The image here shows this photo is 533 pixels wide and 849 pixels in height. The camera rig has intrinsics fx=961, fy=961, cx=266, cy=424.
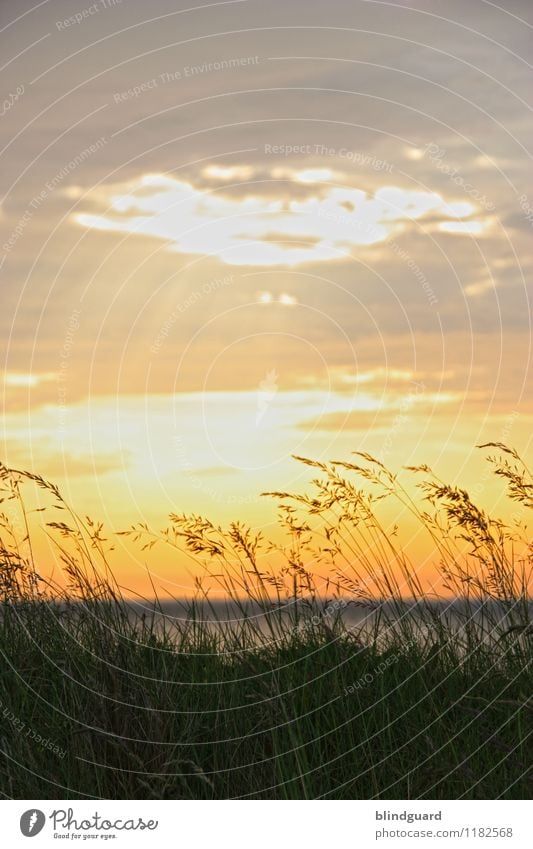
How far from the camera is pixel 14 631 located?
6.70m

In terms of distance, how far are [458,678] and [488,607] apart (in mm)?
667

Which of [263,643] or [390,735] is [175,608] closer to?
[263,643]

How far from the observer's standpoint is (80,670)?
5.76 meters

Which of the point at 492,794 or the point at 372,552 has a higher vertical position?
the point at 372,552

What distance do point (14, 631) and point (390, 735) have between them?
9.30 feet

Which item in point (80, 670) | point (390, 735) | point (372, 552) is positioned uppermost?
point (372, 552)

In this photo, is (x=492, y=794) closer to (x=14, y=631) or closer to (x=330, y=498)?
(x=330, y=498)

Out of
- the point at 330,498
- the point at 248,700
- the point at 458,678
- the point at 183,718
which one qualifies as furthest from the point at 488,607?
the point at 183,718
